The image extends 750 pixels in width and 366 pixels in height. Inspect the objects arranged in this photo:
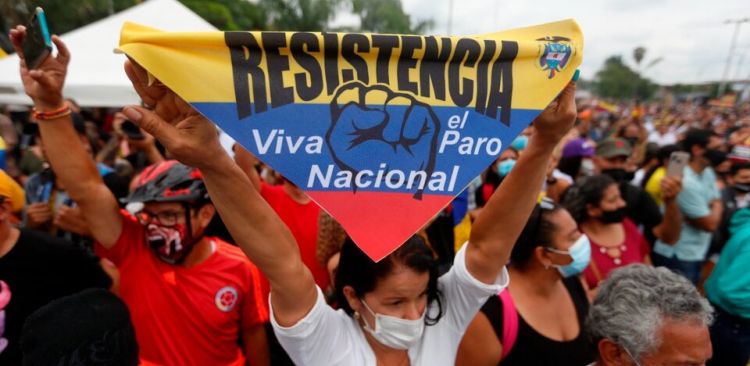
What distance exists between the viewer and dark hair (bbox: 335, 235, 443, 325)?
60.7 inches

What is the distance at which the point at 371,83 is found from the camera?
1.07 m

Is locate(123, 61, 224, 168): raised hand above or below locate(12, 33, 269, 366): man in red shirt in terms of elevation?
above

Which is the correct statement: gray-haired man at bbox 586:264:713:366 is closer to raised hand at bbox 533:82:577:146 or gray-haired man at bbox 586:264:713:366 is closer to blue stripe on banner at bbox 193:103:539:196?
raised hand at bbox 533:82:577:146

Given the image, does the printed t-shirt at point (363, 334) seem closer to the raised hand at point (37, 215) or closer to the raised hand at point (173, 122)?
the raised hand at point (173, 122)

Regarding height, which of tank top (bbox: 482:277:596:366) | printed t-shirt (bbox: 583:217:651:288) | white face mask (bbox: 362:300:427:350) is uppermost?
white face mask (bbox: 362:300:427:350)

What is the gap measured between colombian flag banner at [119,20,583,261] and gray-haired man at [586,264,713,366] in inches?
35.2

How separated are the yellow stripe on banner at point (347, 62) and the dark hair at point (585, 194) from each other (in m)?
1.98

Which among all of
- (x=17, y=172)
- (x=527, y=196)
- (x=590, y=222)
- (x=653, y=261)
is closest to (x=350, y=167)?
(x=527, y=196)

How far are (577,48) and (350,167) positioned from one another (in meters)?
0.69

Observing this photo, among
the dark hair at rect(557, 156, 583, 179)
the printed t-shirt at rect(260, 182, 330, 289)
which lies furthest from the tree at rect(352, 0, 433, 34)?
the printed t-shirt at rect(260, 182, 330, 289)

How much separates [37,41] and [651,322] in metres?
2.30

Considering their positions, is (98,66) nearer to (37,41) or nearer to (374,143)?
(37,41)

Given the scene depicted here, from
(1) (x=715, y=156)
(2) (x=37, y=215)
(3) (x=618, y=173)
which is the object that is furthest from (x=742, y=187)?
(2) (x=37, y=215)

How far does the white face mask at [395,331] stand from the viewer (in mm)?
1508
